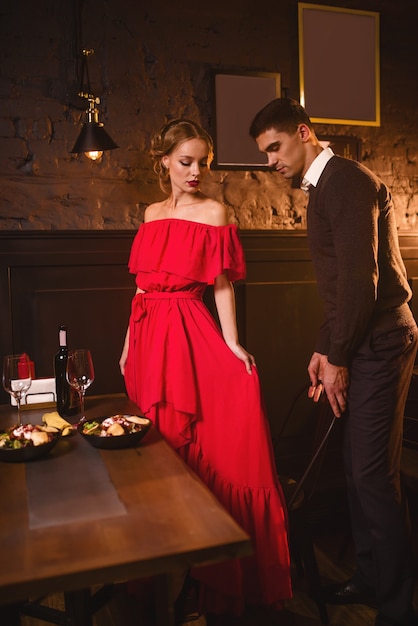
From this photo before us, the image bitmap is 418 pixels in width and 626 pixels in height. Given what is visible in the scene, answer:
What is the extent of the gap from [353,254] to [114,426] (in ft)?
3.16

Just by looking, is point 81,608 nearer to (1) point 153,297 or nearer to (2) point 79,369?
(2) point 79,369

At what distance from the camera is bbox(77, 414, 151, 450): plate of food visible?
1570 mm

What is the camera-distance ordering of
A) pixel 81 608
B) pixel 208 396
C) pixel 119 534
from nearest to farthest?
pixel 119 534 < pixel 81 608 < pixel 208 396

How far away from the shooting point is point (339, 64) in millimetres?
3256

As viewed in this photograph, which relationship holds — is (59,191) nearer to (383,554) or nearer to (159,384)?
(159,384)

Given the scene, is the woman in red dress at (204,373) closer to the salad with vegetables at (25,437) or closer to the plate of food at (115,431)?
the plate of food at (115,431)

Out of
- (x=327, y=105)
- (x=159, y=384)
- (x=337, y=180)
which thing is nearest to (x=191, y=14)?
(x=327, y=105)

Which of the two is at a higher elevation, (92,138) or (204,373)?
(92,138)

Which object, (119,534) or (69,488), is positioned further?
(69,488)

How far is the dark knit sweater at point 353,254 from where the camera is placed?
190 cm

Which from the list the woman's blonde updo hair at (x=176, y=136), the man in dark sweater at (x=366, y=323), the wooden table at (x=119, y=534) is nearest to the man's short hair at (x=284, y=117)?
the man in dark sweater at (x=366, y=323)

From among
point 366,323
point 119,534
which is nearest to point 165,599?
point 119,534

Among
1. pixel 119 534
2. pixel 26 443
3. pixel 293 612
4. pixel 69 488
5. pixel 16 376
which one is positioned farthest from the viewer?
pixel 293 612

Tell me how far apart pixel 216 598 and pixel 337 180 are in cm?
158
